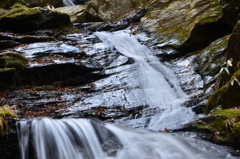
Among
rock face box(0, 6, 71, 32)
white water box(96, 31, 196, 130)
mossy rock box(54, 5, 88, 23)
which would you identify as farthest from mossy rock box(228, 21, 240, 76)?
mossy rock box(54, 5, 88, 23)

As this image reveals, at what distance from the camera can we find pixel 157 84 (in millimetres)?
9867

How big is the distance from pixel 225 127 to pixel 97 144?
2.63 metres

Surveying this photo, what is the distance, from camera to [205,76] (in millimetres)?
8984

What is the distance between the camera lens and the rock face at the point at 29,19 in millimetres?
13648

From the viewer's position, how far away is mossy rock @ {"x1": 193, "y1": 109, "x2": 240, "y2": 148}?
4.15 metres

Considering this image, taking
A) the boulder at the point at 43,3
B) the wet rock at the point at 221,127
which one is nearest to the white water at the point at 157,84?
the wet rock at the point at 221,127

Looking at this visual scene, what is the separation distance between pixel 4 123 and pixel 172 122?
4.71 m

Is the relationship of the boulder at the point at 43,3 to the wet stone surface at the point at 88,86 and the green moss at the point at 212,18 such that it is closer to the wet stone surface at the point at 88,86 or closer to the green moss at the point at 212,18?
the wet stone surface at the point at 88,86

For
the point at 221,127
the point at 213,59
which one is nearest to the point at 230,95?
the point at 221,127

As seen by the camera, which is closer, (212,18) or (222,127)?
(222,127)

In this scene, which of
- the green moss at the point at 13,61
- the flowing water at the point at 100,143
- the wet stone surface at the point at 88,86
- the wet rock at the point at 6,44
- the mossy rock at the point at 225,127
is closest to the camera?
the mossy rock at the point at 225,127

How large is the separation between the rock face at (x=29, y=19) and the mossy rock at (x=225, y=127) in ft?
41.5

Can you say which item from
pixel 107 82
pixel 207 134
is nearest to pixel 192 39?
pixel 107 82

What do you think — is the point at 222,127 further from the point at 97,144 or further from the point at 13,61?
the point at 13,61
